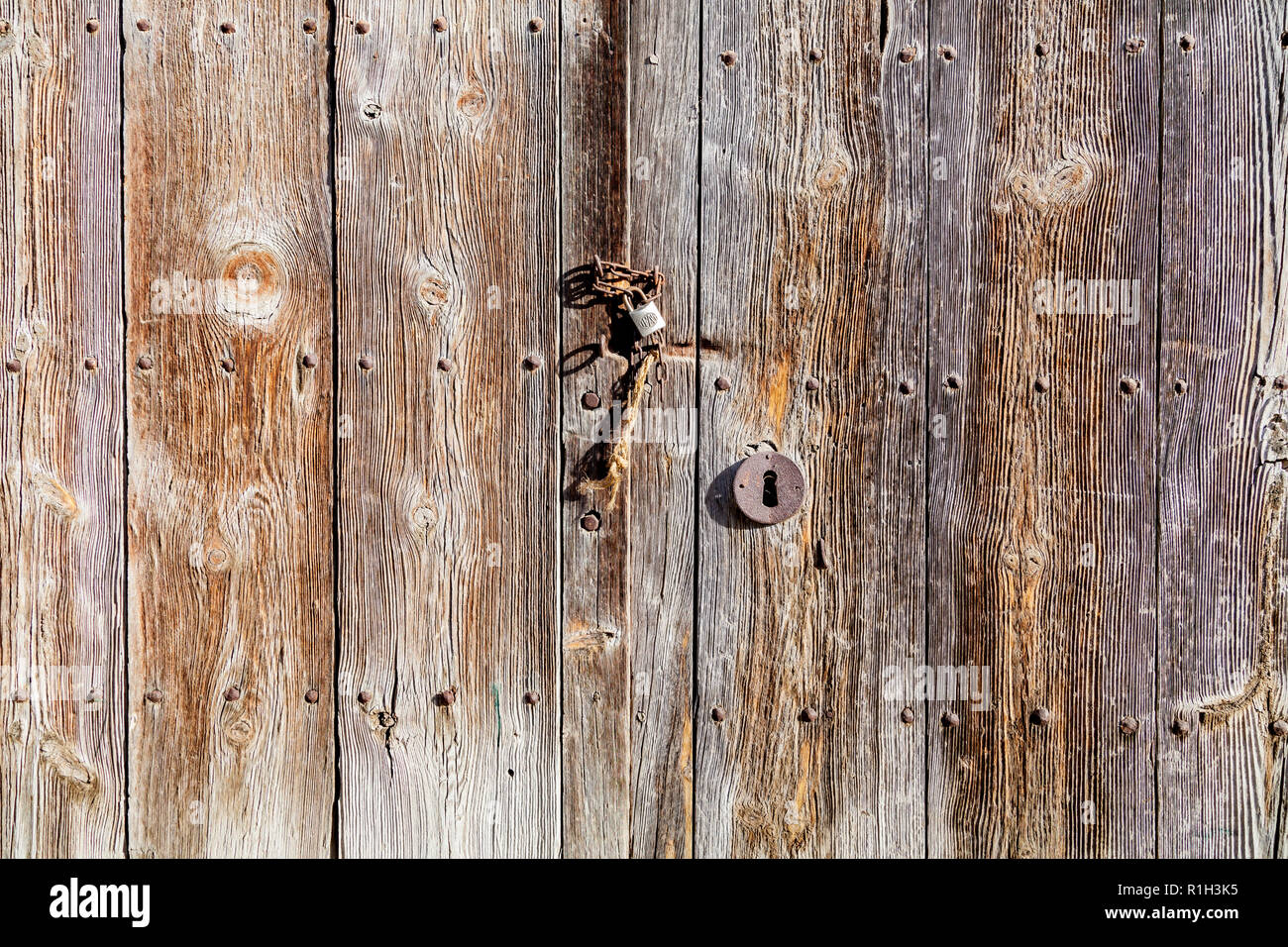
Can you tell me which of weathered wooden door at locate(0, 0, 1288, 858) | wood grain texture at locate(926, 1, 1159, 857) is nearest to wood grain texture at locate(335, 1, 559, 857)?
weathered wooden door at locate(0, 0, 1288, 858)

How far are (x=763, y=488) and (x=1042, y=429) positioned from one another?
382 millimetres

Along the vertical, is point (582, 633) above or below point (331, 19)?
below

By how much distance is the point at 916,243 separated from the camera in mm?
1080

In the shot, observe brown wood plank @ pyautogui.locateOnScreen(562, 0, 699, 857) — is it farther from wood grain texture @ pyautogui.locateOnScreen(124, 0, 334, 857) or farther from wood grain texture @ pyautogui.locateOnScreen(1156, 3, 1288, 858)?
wood grain texture @ pyautogui.locateOnScreen(1156, 3, 1288, 858)

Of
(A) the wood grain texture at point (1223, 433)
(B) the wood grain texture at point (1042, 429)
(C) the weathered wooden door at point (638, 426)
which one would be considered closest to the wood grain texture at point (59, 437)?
(C) the weathered wooden door at point (638, 426)

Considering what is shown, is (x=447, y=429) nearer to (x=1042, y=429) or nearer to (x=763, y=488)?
(x=763, y=488)

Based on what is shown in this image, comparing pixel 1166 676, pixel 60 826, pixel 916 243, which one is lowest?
pixel 60 826

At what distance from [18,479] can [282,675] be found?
0.43 meters

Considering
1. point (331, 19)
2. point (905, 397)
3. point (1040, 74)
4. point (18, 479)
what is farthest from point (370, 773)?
point (1040, 74)

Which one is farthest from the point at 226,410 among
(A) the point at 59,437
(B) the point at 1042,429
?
(B) the point at 1042,429

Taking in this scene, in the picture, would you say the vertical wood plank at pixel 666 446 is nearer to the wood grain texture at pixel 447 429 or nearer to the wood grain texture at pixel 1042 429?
the wood grain texture at pixel 447 429

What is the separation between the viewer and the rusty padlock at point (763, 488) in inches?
42.1

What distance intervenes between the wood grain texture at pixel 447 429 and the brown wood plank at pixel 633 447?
0.03 m

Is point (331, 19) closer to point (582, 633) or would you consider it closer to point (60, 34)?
point (60, 34)
